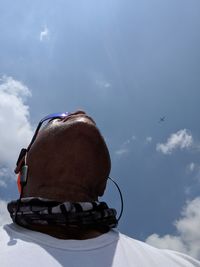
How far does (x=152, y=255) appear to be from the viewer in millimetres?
3158

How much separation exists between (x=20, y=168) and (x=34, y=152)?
220 millimetres

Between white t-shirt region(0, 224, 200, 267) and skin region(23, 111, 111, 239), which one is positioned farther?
skin region(23, 111, 111, 239)

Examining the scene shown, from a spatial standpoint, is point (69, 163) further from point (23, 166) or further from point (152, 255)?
point (152, 255)

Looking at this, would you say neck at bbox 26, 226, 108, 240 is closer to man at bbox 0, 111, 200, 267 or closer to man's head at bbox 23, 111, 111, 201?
man at bbox 0, 111, 200, 267

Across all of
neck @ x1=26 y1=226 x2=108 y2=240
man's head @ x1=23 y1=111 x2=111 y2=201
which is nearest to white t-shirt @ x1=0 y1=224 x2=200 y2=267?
neck @ x1=26 y1=226 x2=108 y2=240

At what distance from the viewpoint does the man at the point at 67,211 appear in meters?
2.88

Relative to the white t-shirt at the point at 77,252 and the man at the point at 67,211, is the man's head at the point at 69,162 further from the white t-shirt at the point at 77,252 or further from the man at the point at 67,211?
the white t-shirt at the point at 77,252

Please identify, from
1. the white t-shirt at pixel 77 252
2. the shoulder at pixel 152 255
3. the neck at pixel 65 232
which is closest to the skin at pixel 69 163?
the neck at pixel 65 232

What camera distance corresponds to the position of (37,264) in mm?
2713

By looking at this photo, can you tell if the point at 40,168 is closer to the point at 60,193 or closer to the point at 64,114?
the point at 60,193

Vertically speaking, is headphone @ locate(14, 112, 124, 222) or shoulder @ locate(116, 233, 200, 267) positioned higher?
headphone @ locate(14, 112, 124, 222)

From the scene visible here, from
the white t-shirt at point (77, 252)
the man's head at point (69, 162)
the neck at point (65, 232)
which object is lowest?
the white t-shirt at point (77, 252)

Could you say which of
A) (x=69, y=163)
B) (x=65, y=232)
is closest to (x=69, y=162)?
(x=69, y=163)

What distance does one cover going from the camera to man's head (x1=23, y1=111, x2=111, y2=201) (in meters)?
3.64
